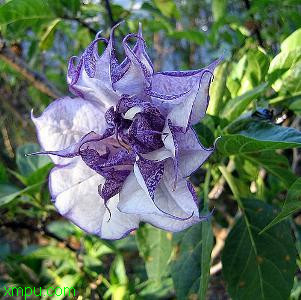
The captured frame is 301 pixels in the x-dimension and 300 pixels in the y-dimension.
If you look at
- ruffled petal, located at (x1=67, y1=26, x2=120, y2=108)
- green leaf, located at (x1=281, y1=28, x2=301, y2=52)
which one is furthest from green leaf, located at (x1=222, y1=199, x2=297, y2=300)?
ruffled petal, located at (x1=67, y1=26, x2=120, y2=108)

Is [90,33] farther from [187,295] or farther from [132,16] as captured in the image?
[187,295]

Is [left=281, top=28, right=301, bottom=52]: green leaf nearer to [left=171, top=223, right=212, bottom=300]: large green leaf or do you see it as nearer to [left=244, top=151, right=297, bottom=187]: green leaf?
[left=244, top=151, right=297, bottom=187]: green leaf

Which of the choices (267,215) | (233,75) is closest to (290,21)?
(233,75)

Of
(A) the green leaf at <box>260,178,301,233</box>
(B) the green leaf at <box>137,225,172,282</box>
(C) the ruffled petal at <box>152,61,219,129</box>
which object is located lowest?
(B) the green leaf at <box>137,225,172,282</box>

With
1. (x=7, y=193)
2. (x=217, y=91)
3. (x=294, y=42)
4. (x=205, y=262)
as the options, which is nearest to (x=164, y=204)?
(x=205, y=262)

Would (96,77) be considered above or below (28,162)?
above

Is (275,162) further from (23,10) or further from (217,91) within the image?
(23,10)

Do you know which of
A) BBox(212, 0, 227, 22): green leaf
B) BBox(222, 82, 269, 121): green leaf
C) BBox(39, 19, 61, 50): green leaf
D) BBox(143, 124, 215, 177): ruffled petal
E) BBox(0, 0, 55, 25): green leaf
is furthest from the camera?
BBox(212, 0, 227, 22): green leaf
